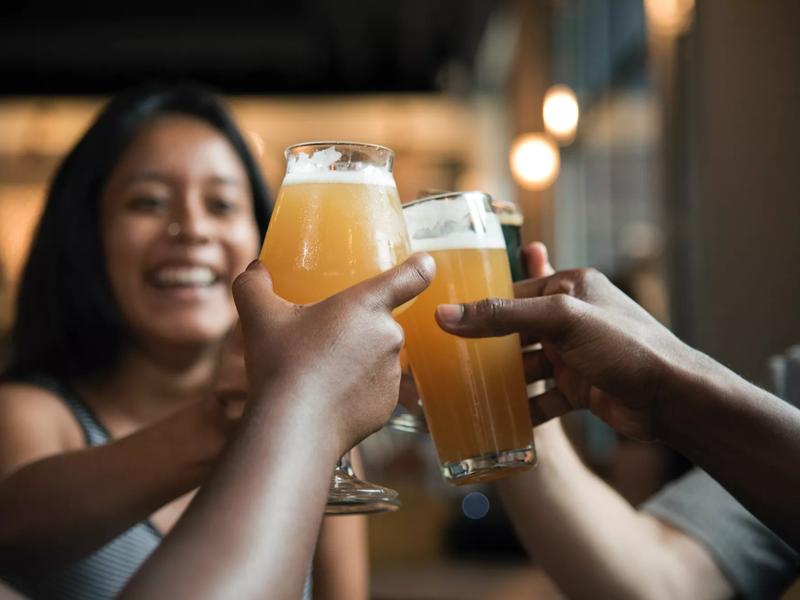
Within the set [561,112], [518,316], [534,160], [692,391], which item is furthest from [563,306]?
[534,160]

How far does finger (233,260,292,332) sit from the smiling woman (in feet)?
2.83

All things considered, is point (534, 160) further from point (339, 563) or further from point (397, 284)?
point (397, 284)

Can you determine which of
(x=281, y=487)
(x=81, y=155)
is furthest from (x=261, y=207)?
(x=281, y=487)

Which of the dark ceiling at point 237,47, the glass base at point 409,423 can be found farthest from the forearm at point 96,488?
the dark ceiling at point 237,47

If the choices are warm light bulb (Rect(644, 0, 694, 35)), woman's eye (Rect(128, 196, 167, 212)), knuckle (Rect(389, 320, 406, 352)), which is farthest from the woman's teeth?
warm light bulb (Rect(644, 0, 694, 35))

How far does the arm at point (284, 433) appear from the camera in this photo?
0.73 m

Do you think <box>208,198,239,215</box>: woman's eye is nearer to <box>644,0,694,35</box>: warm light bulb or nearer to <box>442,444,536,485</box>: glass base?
<box>442,444,536,485</box>: glass base

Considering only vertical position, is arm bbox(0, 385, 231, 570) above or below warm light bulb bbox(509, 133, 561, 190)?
above

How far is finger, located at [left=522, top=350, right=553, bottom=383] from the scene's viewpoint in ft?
4.41

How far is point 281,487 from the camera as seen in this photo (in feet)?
2.54

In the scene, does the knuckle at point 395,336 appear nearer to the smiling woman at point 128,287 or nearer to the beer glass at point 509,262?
the beer glass at point 509,262

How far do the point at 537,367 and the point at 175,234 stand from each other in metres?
0.93

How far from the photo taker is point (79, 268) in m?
2.09

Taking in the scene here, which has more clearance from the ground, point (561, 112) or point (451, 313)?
point (451, 313)
